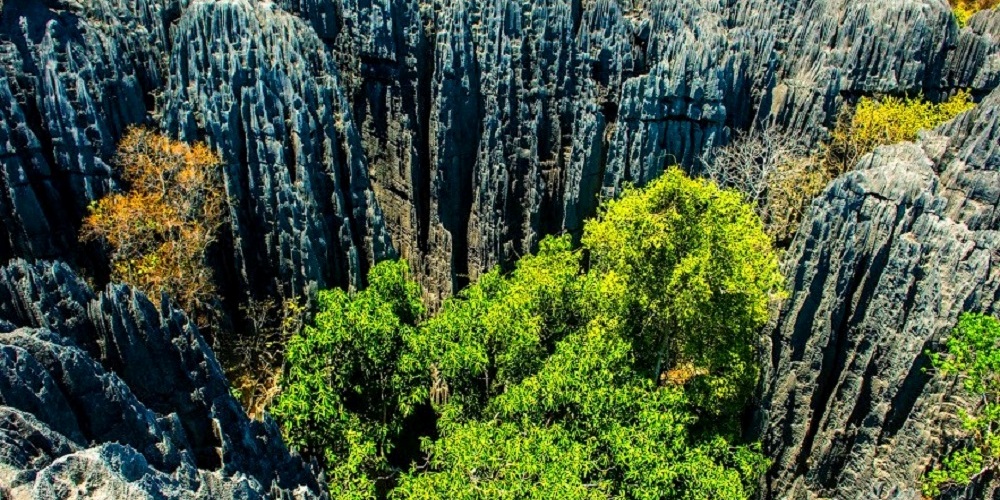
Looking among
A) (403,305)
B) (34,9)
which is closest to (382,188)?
(403,305)

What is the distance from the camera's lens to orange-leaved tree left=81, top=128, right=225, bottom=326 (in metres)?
24.5

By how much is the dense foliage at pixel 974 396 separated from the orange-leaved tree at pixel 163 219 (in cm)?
2458

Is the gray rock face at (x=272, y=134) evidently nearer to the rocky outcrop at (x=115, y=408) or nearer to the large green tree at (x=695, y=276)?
the rocky outcrop at (x=115, y=408)

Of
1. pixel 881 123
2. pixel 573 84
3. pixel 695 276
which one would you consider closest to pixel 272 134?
pixel 573 84

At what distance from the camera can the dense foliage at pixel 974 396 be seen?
19766 millimetres

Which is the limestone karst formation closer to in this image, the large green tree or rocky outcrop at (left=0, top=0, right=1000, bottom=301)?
rocky outcrop at (left=0, top=0, right=1000, bottom=301)

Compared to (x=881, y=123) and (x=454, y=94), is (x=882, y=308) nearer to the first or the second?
(x=881, y=123)

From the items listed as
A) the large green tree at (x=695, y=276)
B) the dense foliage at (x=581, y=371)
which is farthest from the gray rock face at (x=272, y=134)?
the large green tree at (x=695, y=276)

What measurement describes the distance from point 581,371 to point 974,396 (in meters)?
11.5

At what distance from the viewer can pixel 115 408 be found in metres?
15.0

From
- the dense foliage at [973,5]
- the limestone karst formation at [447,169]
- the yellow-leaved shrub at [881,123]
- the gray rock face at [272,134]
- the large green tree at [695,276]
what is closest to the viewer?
the limestone karst formation at [447,169]

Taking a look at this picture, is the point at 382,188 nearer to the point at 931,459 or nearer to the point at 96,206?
the point at 96,206

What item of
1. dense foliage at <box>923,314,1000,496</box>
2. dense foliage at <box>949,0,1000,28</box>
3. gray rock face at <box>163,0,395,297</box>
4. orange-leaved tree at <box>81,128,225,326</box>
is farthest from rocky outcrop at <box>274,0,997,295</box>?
dense foliage at <box>949,0,1000,28</box>

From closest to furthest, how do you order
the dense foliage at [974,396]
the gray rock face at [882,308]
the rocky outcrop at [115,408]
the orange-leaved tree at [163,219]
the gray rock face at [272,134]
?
the rocky outcrop at [115,408], the dense foliage at [974,396], the gray rock face at [882,308], the orange-leaved tree at [163,219], the gray rock face at [272,134]
